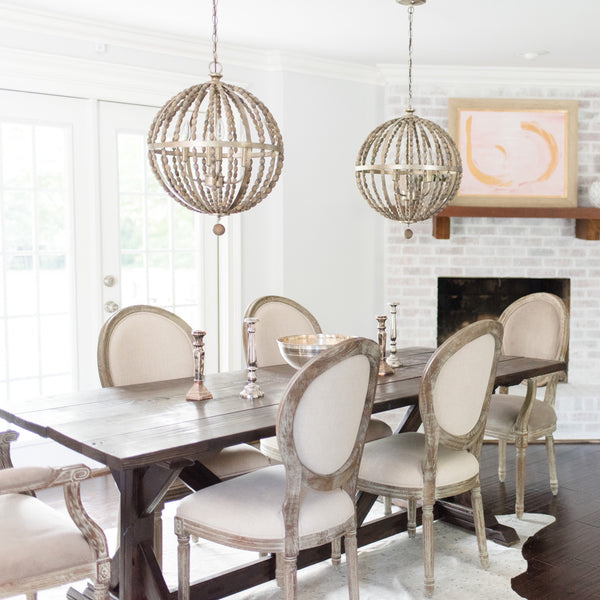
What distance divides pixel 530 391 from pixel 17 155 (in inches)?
112

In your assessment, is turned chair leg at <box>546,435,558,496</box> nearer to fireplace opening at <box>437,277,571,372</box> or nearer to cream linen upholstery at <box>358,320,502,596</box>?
cream linen upholstery at <box>358,320,502,596</box>

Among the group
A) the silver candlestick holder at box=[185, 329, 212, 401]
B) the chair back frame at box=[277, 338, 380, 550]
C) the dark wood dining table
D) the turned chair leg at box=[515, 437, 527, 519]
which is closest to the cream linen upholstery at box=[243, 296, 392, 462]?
the dark wood dining table

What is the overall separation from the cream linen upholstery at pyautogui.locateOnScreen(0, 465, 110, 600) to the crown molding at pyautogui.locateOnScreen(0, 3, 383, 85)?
2.62 meters

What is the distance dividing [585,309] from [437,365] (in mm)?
3046

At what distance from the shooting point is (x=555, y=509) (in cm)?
372

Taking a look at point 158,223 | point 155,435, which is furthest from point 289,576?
point 158,223

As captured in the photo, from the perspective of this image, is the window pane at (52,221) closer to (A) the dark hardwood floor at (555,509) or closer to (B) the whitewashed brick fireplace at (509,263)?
(A) the dark hardwood floor at (555,509)

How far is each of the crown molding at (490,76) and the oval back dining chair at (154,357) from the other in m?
2.68

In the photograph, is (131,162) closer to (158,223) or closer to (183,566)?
(158,223)

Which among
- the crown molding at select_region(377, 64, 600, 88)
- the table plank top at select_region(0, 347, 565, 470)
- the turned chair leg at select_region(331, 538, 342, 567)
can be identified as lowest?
the turned chair leg at select_region(331, 538, 342, 567)

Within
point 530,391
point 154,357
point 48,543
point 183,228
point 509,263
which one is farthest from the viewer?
point 509,263

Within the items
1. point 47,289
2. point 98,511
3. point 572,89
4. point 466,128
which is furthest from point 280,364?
point 572,89

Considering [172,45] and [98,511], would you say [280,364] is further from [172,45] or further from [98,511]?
[172,45]

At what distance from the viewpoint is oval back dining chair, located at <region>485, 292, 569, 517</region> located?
3.62 meters
